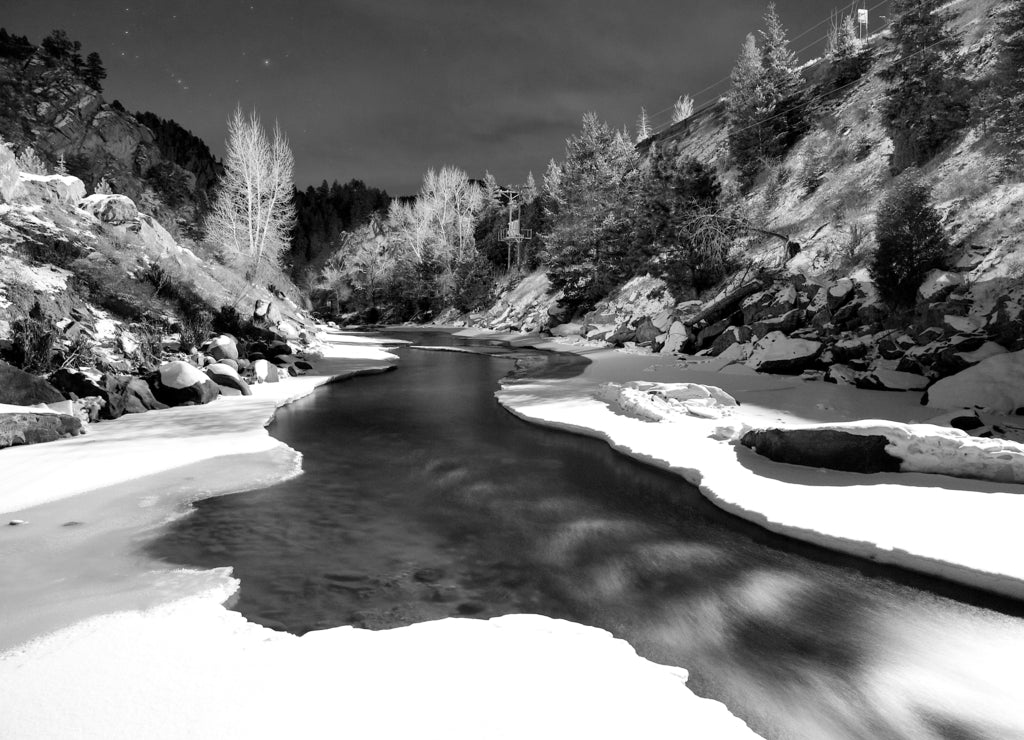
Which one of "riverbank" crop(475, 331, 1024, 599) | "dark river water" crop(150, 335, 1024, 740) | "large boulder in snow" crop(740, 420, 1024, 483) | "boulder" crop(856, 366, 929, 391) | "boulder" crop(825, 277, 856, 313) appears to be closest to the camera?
"dark river water" crop(150, 335, 1024, 740)

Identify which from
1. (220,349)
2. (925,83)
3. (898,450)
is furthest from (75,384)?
(925,83)

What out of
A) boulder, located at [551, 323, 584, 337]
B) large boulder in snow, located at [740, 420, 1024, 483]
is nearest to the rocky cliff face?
boulder, located at [551, 323, 584, 337]

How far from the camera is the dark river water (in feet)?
11.2

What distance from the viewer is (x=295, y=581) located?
4.76 metres

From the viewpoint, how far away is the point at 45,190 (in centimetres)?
1530

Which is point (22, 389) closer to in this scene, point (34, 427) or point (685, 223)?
point (34, 427)

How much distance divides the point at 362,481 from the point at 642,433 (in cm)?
491

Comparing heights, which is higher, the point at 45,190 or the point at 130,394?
the point at 45,190

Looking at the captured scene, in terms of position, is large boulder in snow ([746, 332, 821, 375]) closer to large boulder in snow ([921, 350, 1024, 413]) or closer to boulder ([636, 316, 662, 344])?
large boulder in snow ([921, 350, 1024, 413])

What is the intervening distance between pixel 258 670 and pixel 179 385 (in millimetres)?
11036

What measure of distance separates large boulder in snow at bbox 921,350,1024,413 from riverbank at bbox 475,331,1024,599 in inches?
15.8

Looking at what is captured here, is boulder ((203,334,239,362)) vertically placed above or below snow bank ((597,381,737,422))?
above

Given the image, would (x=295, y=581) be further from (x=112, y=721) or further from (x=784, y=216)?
(x=784, y=216)

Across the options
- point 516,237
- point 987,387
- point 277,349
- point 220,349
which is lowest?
point 987,387
